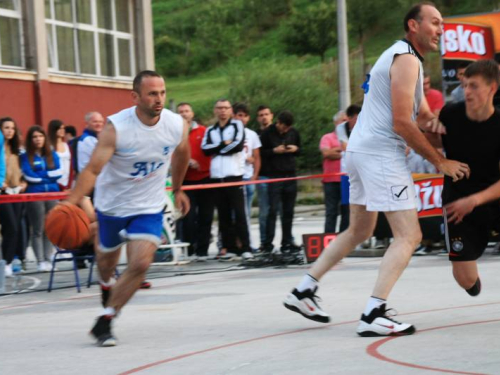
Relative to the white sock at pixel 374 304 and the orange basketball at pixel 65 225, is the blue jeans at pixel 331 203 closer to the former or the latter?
the orange basketball at pixel 65 225

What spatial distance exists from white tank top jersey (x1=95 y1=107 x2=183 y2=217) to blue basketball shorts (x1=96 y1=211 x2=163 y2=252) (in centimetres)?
4

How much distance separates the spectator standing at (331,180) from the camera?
14.8m

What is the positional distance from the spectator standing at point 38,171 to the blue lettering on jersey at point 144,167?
599cm

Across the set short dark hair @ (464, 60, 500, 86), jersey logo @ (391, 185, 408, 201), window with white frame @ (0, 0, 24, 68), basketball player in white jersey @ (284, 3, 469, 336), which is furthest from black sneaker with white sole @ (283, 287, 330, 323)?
window with white frame @ (0, 0, 24, 68)

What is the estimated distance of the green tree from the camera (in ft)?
260

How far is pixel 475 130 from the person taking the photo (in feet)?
24.3

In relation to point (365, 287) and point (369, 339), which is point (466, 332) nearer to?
point (369, 339)

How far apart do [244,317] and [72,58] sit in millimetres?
18023

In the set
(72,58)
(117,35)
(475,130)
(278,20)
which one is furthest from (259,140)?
(278,20)

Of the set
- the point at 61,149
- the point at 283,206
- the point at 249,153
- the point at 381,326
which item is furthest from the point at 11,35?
the point at 381,326

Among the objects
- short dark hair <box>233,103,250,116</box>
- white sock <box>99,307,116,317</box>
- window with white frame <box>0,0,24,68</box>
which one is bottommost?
white sock <box>99,307,116,317</box>

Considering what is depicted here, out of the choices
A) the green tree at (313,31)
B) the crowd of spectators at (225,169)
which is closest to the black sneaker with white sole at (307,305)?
the crowd of spectators at (225,169)

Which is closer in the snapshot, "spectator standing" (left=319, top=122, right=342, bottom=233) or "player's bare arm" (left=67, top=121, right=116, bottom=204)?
"player's bare arm" (left=67, top=121, right=116, bottom=204)

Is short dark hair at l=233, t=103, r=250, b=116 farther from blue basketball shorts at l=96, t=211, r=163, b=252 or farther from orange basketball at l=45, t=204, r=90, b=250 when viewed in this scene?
blue basketball shorts at l=96, t=211, r=163, b=252
